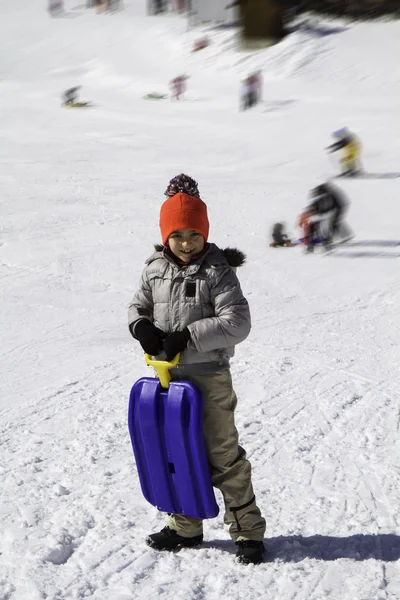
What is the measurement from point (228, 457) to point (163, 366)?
486mm

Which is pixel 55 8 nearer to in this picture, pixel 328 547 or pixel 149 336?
pixel 149 336

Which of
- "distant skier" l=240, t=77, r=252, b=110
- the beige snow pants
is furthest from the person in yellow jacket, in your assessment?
the beige snow pants

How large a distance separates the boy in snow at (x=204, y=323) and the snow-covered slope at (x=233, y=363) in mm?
352

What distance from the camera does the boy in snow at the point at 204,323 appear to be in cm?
312

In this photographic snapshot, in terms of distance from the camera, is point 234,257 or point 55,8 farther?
point 55,8

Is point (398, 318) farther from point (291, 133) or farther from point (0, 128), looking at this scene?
point (0, 128)

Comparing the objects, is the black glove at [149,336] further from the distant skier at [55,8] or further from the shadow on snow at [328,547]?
the distant skier at [55,8]

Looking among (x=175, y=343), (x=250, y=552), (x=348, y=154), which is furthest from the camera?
(x=348, y=154)

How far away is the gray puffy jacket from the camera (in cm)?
311

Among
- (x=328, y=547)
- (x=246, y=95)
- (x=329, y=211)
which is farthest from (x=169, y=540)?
(x=246, y=95)

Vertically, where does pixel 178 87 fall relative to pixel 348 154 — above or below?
above

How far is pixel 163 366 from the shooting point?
3.15 metres

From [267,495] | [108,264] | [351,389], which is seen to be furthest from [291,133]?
[267,495]

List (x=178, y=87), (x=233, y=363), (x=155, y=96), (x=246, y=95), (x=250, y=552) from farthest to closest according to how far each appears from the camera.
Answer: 1. (x=155, y=96)
2. (x=178, y=87)
3. (x=246, y=95)
4. (x=233, y=363)
5. (x=250, y=552)
